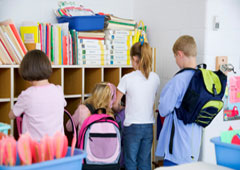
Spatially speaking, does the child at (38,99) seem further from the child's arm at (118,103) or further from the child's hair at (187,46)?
the child's hair at (187,46)

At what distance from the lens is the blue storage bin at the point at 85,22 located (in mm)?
3281

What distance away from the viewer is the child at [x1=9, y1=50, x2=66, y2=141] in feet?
7.32

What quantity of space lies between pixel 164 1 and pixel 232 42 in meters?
0.85

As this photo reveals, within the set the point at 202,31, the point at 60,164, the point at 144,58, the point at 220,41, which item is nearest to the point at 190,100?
the point at 144,58

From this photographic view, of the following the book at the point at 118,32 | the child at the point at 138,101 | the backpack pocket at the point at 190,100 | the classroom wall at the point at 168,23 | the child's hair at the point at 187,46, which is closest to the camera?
the backpack pocket at the point at 190,100

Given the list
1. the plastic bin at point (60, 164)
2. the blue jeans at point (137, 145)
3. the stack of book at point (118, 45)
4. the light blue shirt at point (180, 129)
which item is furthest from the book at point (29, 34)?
the plastic bin at point (60, 164)

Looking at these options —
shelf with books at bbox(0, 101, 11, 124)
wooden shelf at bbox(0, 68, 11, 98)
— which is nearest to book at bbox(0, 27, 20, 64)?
wooden shelf at bbox(0, 68, 11, 98)

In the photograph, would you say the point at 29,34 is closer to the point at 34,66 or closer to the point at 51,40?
the point at 51,40

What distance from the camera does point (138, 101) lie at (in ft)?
9.71

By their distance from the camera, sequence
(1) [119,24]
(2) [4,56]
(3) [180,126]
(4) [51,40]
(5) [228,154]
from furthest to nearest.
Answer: (1) [119,24]
(4) [51,40]
(2) [4,56]
(3) [180,126]
(5) [228,154]

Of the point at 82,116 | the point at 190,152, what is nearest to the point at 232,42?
the point at 190,152

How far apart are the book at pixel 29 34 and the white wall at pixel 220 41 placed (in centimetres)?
160

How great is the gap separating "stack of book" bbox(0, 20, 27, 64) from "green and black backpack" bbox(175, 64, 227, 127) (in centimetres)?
140

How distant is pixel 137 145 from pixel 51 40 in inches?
47.4
